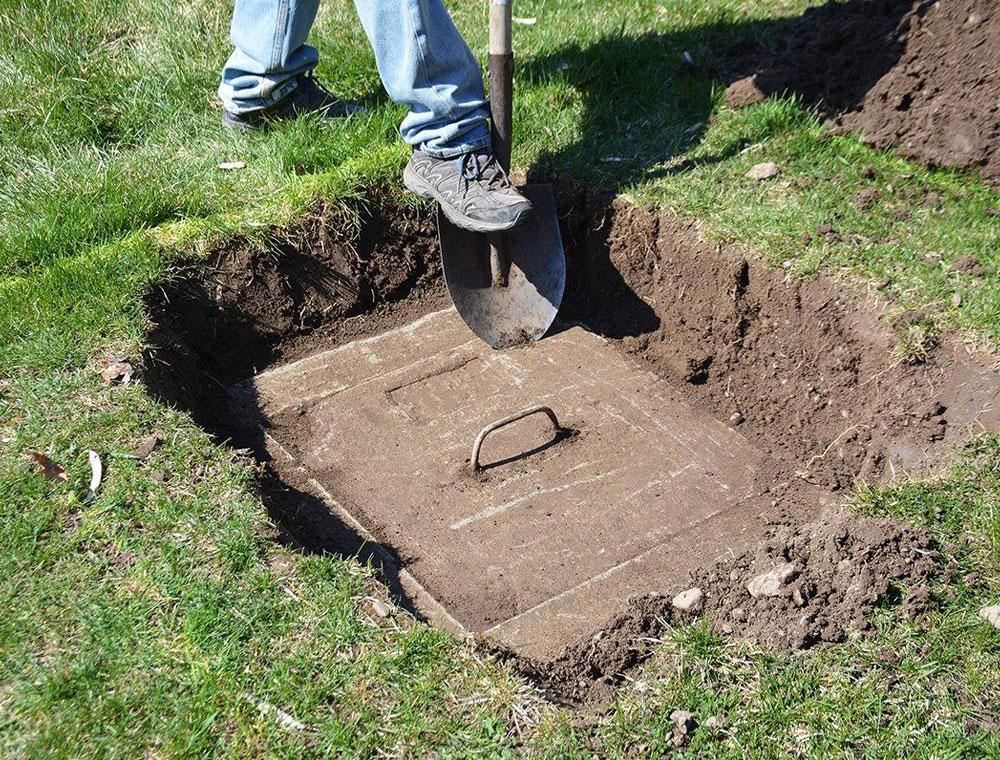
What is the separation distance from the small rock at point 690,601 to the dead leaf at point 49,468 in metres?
1.90

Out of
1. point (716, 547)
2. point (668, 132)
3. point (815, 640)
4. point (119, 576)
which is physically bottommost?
point (716, 547)

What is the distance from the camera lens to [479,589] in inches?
131

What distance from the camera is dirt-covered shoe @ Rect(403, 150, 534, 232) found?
3902mm

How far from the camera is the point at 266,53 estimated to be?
14.8ft

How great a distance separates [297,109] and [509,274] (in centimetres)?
140

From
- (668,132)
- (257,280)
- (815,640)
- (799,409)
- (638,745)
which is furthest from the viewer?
(668,132)

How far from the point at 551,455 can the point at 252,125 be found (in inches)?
88.7

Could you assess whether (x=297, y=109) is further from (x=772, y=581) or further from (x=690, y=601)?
(x=772, y=581)

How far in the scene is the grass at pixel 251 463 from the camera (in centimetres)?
247

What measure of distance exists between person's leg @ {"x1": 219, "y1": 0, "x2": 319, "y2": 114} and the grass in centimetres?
21

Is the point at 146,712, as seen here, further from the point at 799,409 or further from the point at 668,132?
the point at 668,132

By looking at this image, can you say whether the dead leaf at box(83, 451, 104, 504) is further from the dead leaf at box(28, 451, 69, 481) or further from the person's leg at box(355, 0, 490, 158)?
the person's leg at box(355, 0, 490, 158)

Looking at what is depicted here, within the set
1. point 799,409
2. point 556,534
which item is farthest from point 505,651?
point 799,409

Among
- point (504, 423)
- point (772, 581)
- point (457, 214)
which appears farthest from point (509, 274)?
point (772, 581)
